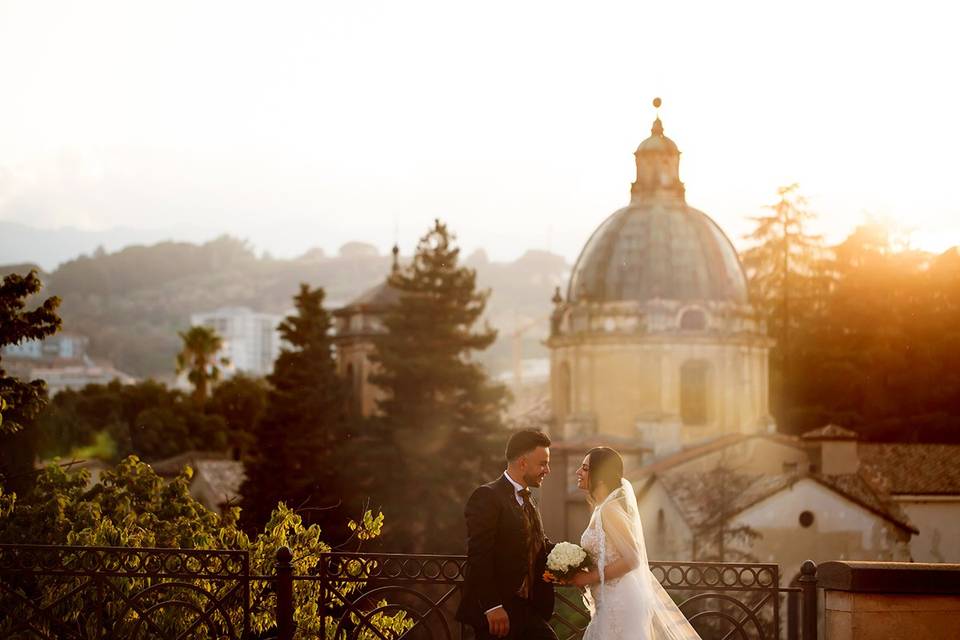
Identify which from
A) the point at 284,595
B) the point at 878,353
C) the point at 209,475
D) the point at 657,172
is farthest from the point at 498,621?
the point at 209,475

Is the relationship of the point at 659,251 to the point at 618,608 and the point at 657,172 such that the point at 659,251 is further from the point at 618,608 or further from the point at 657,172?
the point at 618,608

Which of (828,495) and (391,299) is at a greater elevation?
(391,299)

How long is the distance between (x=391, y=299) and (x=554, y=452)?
27350 mm

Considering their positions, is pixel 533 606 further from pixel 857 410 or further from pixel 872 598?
pixel 857 410

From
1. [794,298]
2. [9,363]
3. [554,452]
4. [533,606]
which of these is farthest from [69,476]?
[9,363]

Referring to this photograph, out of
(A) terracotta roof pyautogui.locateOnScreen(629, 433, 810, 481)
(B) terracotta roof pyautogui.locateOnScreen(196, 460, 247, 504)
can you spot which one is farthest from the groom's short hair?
(B) terracotta roof pyautogui.locateOnScreen(196, 460, 247, 504)

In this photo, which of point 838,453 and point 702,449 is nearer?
point 838,453

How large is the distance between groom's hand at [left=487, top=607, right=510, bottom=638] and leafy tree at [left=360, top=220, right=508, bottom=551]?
41857 mm

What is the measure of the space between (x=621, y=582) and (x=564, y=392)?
44.8 metres

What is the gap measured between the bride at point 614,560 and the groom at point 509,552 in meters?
0.34

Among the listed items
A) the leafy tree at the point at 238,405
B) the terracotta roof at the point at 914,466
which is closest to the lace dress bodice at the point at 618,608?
the terracotta roof at the point at 914,466

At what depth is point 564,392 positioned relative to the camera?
5500 centimetres

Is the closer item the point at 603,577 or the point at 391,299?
the point at 603,577

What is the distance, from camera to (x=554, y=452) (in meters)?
53.2
